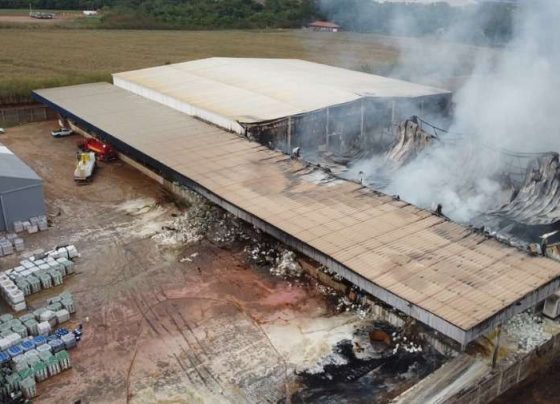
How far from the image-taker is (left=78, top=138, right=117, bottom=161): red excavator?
86.9ft

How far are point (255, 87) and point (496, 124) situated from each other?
1185 centimetres

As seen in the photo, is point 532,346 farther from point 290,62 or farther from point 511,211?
point 290,62

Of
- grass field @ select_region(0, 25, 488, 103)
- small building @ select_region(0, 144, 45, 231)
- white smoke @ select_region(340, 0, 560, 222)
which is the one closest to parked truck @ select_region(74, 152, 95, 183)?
small building @ select_region(0, 144, 45, 231)

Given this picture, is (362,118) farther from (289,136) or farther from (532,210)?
(532,210)

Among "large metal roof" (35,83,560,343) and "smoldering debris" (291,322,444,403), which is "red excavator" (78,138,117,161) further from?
"smoldering debris" (291,322,444,403)

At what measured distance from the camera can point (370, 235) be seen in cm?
1488

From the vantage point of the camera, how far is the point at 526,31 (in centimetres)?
2314

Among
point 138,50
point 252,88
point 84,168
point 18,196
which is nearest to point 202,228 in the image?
point 18,196

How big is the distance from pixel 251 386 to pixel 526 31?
1900 centimetres

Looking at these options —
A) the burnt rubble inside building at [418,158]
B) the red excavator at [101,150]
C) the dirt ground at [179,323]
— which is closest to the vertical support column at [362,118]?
the burnt rubble inside building at [418,158]

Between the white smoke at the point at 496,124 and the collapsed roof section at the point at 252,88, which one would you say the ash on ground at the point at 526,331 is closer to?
the white smoke at the point at 496,124

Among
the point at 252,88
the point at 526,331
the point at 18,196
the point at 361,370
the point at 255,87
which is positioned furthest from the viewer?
the point at 255,87

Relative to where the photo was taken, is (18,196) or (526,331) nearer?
(526,331)

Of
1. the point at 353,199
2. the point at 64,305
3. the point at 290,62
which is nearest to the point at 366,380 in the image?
the point at 353,199
